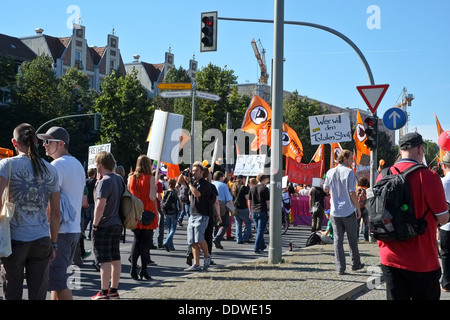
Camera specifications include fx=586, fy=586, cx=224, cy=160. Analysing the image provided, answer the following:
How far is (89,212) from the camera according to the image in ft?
48.9

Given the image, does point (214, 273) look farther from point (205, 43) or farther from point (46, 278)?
point (205, 43)

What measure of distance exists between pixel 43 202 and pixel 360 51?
37.0ft

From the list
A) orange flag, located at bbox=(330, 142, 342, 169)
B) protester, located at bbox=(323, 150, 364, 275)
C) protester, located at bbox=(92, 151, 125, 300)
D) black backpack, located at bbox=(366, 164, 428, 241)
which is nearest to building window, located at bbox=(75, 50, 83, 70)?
orange flag, located at bbox=(330, 142, 342, 169)

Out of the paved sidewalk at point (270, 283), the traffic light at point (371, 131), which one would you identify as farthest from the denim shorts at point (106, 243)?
the traffic light at point (371, 131)

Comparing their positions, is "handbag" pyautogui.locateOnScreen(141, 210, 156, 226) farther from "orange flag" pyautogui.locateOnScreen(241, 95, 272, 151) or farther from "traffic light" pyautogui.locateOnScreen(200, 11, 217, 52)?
"orange flag" pyautogui.locateOnScreen(241, 95, 272, 151)

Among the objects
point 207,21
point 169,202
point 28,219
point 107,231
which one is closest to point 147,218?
point 107,231

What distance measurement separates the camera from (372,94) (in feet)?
43.4

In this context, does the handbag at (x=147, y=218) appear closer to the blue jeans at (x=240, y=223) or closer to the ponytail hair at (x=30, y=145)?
the ponytail hair at (x=30, y=145)

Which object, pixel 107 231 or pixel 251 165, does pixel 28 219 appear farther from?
pixel 251 165

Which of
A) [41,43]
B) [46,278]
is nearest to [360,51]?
[46,278]

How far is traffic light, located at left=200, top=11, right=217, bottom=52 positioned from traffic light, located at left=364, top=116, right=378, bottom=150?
4059 millimetres

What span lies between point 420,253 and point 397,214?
0.34 meters

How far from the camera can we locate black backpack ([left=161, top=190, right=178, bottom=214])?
1393 cm

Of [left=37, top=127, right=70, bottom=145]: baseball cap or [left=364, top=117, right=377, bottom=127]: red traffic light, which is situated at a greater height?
[left=364, top=117, right=377, bottom=127]: red traffic light
